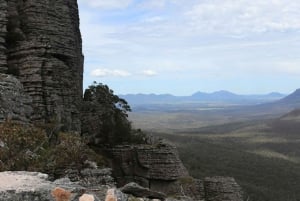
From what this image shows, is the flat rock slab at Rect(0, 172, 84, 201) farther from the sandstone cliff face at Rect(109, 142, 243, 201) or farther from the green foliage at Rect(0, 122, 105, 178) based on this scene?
the sandstone cliff face at Rect(109, 142, 243, 201)

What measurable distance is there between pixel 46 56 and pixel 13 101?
7.95 meters

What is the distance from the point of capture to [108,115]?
52.4m

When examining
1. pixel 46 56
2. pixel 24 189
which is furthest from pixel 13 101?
pixel 24 189

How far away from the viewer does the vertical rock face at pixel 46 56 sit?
1528 inches

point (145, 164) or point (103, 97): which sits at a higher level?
point (103, 97)

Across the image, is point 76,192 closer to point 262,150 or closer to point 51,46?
point 51,46

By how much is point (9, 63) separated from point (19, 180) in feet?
90.4

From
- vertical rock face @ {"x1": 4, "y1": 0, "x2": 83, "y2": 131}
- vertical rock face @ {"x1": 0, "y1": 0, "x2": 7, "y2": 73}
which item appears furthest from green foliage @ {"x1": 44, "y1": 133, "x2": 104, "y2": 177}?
vertical rock face @ {"x1": 0, "y1": 0, "x2": 7, "y2": 73}

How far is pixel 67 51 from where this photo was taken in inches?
1722

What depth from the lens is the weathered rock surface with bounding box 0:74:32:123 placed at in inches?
1242

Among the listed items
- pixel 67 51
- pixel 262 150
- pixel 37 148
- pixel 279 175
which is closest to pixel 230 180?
pixel 67 51

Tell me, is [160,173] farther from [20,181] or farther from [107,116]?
[20,181]

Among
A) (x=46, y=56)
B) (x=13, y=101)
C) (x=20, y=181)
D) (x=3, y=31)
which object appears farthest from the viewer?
(x=46, y=56)

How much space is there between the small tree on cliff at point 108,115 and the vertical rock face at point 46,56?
5.06 metres
